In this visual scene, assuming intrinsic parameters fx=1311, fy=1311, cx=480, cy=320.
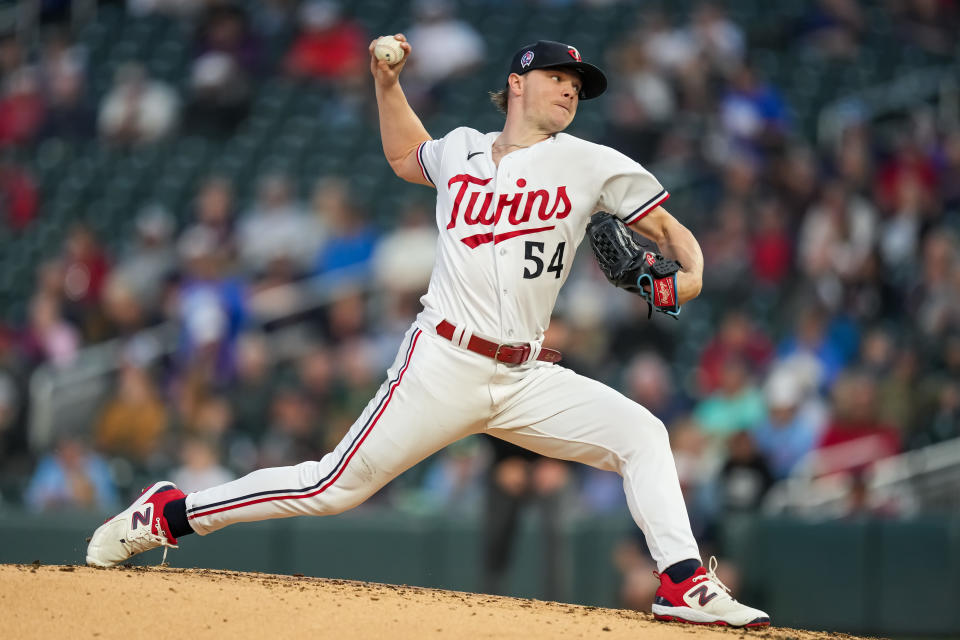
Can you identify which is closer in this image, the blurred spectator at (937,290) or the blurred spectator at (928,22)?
the blurred spectator at (937,290)

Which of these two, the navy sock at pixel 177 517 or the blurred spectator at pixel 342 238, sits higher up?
the blurred spectator at pixel 342 238

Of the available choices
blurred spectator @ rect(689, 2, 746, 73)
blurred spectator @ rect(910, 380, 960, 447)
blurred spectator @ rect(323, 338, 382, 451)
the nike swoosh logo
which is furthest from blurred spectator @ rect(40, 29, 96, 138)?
the nike swoosh logo

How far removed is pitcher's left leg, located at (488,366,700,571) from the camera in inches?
151

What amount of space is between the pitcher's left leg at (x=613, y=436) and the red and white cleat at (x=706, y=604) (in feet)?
0.24

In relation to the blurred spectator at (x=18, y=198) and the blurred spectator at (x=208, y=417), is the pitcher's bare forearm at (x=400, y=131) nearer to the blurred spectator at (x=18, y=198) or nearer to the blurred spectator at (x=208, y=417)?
the blurred spectator at (x=208, y=417)

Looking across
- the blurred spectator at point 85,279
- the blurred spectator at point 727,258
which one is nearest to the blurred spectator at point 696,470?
the blurred spectator at point 727,258

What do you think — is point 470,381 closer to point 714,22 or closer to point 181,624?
point 181,624

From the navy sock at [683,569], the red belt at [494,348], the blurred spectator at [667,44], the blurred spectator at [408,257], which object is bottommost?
the navy sock at [683,569]

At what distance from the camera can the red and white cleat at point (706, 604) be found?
377cm

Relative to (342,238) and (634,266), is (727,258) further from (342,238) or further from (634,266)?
(634,266)

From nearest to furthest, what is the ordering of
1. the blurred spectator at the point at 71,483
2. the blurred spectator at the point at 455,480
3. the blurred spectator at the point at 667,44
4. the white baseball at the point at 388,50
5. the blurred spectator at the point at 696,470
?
the white baseball at the point at 388,50, the blurred spectator at the point at 696,470, the blurred spectator at the point at 71,483, the blurred spectator at the point at 455,480, the blurred spectator at the point at 667,44

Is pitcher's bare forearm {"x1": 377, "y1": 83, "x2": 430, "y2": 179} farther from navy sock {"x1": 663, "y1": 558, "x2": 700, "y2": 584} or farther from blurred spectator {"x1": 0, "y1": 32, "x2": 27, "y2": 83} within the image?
blurred spectator {"x1": 0, "y1": 32, "x2": 27, "y2": 83}

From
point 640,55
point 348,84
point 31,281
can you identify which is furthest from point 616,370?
point 31,281

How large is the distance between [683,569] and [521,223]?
111 centimetres
